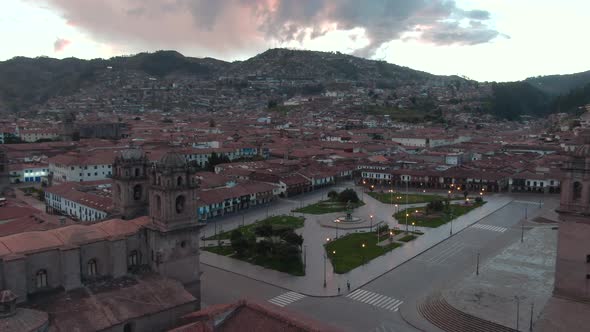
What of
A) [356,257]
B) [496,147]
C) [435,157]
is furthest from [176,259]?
[496,147]

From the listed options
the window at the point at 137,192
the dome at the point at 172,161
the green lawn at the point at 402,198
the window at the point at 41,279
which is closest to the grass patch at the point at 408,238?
the green lawn at the point at 402,198

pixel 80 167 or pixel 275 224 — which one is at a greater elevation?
pixel 80 167

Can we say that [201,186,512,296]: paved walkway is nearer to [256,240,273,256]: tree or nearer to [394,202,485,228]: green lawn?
[394,202,485,228]: green lawn

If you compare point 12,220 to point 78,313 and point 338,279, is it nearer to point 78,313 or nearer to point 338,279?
point 78,313

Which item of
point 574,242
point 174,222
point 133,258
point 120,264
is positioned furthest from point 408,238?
point 120,264

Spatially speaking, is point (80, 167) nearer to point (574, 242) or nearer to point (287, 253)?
point (287, 253)

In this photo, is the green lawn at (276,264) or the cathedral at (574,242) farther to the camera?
the green lawn at (276,264)

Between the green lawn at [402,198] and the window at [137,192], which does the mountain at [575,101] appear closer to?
the green lawn at [402,198]
